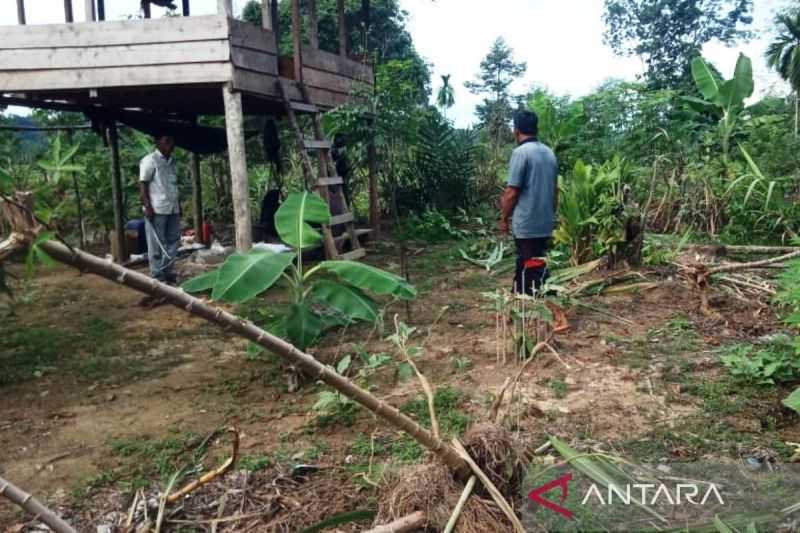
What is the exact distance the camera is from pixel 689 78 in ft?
88.4

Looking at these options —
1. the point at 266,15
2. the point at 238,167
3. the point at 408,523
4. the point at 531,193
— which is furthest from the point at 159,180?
the point at 408,523

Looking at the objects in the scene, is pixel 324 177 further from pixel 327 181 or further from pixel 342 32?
pixel 342 32

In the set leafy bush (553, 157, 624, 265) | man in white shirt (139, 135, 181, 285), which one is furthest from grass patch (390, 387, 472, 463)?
man in white shirt (139, 135, 181, 285)

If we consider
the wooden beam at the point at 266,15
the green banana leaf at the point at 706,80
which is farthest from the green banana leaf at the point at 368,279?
the green banana leaf at the point at 706,80

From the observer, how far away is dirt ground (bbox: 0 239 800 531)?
115 inches

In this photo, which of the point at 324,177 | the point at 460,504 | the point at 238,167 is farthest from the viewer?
the point at 324,177

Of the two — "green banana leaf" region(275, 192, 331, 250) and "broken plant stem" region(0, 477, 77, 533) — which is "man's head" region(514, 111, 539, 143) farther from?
"broken plant stem" region(0, 477, 77, 533)

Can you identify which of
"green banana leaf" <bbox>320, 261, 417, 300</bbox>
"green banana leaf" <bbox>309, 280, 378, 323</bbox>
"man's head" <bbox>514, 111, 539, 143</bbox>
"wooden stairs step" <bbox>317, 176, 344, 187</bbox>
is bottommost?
"green banana leaf" <bbox>309, 280, 378, 323</bbox>

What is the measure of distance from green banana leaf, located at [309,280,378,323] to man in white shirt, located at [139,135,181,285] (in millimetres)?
3477

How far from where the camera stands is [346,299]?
3641 mm

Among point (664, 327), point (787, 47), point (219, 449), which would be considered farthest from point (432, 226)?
point (787, 47)

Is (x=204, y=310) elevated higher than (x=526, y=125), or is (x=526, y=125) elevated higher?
(x=526, y=125)

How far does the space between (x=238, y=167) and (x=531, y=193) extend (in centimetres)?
332

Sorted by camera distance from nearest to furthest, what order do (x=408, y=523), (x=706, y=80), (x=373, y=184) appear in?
1. (x=408, y=523)
2. (x=706, y=80)
3. (x=373, y=184)
